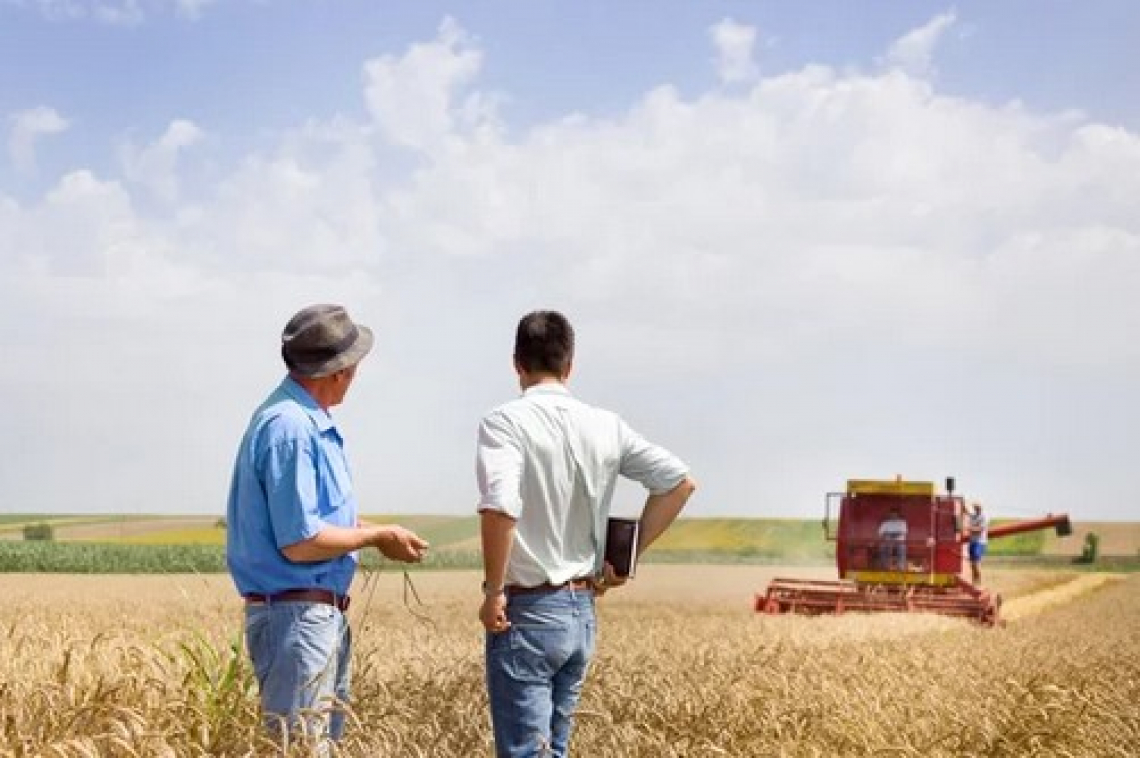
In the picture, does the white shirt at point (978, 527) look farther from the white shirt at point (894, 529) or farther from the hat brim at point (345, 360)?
the hat brim at point (345, 360)

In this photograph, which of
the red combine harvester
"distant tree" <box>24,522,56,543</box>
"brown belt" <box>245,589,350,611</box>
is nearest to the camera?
"brown belt" <box>245,589,350,611</box>

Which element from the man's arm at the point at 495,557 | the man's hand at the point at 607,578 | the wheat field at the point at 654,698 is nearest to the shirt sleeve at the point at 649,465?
the man's hand at the point at 607,578

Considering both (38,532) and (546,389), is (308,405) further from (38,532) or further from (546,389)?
Result: (38,532)

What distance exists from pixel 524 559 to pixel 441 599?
17905 mm

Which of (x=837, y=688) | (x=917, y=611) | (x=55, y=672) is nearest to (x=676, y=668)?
(x=837, y=688)

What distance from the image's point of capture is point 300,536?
5020 mm

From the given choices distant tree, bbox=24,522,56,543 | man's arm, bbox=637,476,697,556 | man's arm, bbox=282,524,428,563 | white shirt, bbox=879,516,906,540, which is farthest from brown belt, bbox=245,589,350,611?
distant tree, bbox=24,522,56,543

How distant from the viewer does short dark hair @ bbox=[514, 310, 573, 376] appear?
5.46m

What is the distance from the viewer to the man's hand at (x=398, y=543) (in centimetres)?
509

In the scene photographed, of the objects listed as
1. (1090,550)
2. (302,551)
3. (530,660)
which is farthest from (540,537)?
(1090,550)

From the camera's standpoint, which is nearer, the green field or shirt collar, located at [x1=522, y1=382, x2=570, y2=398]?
shirt collar, located at [x1=522, y1=382, x2=570, y2=398]

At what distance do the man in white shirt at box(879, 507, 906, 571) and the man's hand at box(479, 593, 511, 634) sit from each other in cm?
1737

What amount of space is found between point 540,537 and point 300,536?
870mm

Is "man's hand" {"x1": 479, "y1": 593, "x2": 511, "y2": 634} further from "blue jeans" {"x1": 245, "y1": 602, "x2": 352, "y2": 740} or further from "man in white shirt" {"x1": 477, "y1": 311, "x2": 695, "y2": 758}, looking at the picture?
"blue jeans" {"x1": 245, "y1": 602, "x2": 352, "y2": 740}
